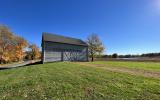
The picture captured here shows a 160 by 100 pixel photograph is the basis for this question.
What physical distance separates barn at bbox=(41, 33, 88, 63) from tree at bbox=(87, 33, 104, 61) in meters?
8.08

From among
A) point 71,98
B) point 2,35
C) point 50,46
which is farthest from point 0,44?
point 71,98

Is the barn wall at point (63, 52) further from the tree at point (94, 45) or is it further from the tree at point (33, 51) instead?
the tree at point (33, 51)

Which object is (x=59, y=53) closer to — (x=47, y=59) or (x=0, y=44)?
(x=47, y=59)

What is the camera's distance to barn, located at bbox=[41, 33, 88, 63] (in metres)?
22.0

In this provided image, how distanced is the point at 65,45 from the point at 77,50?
346cm

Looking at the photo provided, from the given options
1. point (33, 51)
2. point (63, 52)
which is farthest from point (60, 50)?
point (33, 51)

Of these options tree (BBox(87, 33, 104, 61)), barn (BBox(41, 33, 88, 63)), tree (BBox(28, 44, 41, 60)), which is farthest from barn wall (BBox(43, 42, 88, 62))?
tree (BBox(28, 44, 41, 60))

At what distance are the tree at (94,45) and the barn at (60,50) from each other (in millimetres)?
8082

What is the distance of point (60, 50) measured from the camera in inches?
942

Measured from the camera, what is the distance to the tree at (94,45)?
119 ft

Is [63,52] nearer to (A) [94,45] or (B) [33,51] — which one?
(A) [94,45]

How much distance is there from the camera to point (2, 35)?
87.7ft

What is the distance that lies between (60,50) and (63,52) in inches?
32.7

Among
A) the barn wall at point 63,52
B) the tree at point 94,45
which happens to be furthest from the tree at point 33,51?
the barn wall at point 63,52
